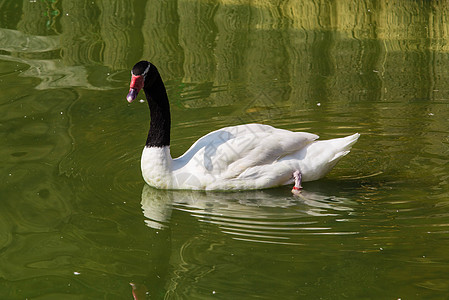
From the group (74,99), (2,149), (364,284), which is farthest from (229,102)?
(364,284)

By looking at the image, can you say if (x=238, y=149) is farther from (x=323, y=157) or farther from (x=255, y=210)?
(x=323, y=157)

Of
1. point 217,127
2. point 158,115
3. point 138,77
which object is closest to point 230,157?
point 158,115

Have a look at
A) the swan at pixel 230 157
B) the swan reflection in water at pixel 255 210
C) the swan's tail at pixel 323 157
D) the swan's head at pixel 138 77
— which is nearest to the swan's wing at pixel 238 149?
the swan at pixel 230 157

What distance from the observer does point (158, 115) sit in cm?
812

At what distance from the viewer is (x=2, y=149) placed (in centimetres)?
870

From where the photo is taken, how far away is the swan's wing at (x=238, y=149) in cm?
786

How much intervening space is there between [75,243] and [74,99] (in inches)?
150

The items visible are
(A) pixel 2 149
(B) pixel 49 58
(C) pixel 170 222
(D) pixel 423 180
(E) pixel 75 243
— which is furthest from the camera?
(B) pixel 49 58

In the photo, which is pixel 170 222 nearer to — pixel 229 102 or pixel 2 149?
pixel 2 149

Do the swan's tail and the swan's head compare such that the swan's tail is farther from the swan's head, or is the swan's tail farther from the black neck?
the swan's head

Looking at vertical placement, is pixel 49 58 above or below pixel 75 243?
above

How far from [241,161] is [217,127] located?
1.49m

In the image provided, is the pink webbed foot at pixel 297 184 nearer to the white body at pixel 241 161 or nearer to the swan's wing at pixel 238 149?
the white body at pixel 241 161

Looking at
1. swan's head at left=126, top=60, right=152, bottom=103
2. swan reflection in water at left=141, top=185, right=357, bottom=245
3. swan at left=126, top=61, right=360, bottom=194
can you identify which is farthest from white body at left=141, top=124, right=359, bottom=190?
swan's head at left=126, top=60, right=152, bottom=103
